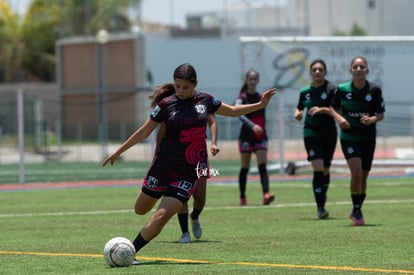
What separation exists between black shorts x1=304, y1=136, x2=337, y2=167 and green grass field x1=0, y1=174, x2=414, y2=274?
2.87 feet

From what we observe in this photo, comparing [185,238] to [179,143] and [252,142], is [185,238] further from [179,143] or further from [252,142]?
[252,142]

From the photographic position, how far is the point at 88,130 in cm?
3909

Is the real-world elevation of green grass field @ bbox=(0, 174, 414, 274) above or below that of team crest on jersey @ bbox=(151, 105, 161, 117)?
below

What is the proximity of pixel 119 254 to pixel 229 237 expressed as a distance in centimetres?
312

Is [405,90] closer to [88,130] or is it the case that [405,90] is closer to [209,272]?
[88,130]

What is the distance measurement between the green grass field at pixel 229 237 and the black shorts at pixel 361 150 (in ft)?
2.73

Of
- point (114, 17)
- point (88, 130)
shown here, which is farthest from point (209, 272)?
point (114, 17)

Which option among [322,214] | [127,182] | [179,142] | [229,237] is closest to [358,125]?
[322,214]

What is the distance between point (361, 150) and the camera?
1498cm

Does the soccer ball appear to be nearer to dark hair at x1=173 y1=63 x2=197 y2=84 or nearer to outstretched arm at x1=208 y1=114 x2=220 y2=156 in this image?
dark hair at x1=173 y1=63 x2=197 y2=84

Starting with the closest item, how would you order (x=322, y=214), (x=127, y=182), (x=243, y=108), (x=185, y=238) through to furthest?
(x=243, y=108) → (x=185, y=238) → (x=322, y=214) → (x=127, y=182)

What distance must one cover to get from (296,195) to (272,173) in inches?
302

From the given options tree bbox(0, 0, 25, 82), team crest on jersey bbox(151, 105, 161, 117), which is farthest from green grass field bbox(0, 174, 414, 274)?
tree bbox(0, 0, 25, 82)

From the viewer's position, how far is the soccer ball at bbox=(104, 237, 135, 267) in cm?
1066
